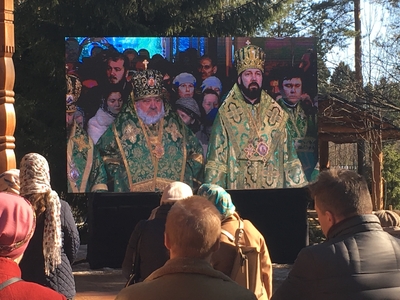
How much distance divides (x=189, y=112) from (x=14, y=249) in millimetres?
8559

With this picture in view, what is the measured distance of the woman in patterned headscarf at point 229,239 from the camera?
12.5 ft

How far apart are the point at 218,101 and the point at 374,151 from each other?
6229 millimetres

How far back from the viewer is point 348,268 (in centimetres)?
273

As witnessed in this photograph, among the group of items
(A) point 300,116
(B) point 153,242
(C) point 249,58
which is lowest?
(B) point 153,242

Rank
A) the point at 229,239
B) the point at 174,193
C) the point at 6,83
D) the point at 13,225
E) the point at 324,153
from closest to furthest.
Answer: the point at 13,225 < the point at 229,239 < the point at 174,193 < the point at 6,83 < the point at 324,153

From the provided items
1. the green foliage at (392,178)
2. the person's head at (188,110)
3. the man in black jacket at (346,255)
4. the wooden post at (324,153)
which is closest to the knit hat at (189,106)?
the person's head at (188,110)

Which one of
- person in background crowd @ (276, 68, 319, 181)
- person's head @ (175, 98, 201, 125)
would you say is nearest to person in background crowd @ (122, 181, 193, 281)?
person's head @ (175, 98, 201, 125)

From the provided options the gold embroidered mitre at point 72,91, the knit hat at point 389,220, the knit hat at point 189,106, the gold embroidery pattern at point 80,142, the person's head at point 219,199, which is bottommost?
the knit hat at point 389,220

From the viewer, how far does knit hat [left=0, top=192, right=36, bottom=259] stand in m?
2.33

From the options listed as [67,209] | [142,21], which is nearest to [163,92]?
[142,21]

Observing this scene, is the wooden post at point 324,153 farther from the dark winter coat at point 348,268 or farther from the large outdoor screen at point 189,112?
the dark winter coat at point 348,268

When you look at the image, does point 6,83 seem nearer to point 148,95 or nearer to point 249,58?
point 148,95

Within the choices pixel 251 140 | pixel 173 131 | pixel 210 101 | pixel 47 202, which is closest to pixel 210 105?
pixel 210 101

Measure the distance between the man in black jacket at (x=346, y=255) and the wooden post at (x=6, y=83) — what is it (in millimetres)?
3802
